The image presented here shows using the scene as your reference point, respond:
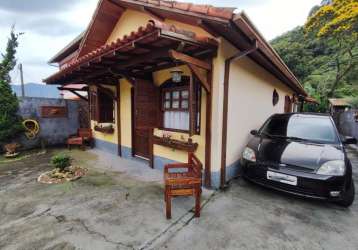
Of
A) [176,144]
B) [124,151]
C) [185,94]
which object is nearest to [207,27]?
[185,94]

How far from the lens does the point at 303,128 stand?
3799mm

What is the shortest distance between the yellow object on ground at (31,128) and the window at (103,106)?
2.63 meters

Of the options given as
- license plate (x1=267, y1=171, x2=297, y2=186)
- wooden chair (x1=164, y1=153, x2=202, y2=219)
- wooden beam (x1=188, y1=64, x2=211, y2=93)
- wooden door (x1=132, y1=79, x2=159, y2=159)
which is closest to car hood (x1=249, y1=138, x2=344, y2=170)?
license plate (x1=267, y1=171, x2=297, y2=186)

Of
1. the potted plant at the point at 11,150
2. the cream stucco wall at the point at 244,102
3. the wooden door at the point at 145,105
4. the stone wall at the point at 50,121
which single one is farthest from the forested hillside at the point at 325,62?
the potted plant at the point at 11,150

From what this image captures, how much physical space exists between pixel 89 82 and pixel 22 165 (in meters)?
3.06

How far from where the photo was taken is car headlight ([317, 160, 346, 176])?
2.80 metres

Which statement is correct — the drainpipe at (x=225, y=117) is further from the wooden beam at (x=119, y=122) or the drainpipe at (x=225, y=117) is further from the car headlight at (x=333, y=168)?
the wooden beam at (x=119, y=122)

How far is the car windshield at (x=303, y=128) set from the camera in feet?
11.5

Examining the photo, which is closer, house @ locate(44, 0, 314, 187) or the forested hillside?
house @ locate(44, 0, 314, 187)

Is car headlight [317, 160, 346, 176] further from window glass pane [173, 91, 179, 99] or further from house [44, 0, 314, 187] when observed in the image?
window glass pane [173, 91, 179, 99]

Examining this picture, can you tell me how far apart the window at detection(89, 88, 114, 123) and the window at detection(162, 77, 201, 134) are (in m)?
2.52

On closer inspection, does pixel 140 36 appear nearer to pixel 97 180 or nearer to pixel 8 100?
pixel 97 180

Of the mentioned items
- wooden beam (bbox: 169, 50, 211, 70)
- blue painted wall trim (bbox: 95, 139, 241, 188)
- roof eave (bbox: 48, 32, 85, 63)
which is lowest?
blue painted wall trim (bbox: 95, 139, 241, 188)

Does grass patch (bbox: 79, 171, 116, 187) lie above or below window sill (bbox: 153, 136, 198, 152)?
below
